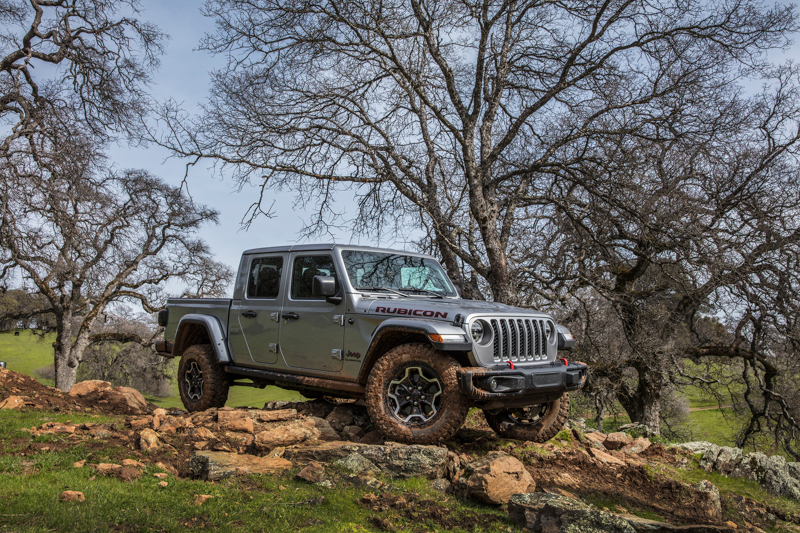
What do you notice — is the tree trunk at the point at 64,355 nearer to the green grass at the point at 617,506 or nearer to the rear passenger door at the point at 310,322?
the rear passenger door at the point at 310,322

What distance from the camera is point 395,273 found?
6812 millimetres

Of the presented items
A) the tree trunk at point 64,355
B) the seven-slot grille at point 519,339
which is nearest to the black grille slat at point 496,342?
the seven-slot grille at point 519,339

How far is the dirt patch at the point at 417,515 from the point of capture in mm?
4112

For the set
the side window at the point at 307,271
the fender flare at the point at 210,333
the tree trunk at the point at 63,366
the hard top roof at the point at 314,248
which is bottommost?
the tree trunk at the point at 63,366

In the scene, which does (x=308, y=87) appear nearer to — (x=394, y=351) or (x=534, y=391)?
(x=394, y=351)

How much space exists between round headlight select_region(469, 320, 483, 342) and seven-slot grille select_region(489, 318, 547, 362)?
12 cm

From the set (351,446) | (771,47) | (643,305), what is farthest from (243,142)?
(771,47)

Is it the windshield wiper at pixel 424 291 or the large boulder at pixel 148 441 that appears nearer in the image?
the large boulder at pixel 148 441

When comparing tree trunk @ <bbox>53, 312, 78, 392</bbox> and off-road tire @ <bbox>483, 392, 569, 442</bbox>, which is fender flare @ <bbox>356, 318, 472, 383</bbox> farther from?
tree trunk @ <bbox>53, 312, 78, 392</bbox>

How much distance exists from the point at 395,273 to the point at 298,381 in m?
1.71

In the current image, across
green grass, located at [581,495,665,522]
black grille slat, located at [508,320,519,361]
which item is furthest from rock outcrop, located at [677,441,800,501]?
black grille slat, located at [508,320,519,361]

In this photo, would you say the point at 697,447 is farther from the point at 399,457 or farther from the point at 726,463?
the point at 399,457

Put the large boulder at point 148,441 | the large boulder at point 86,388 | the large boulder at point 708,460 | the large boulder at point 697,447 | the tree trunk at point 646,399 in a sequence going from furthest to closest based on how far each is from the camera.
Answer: the tree trunk at point 646,399 < the large boulder at point 86,388 < the large boulder at point 697,447 < the large boulder at point 708,460 < the large boulder at point 148,441

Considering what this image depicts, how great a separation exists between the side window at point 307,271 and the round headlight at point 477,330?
6.44 feet
